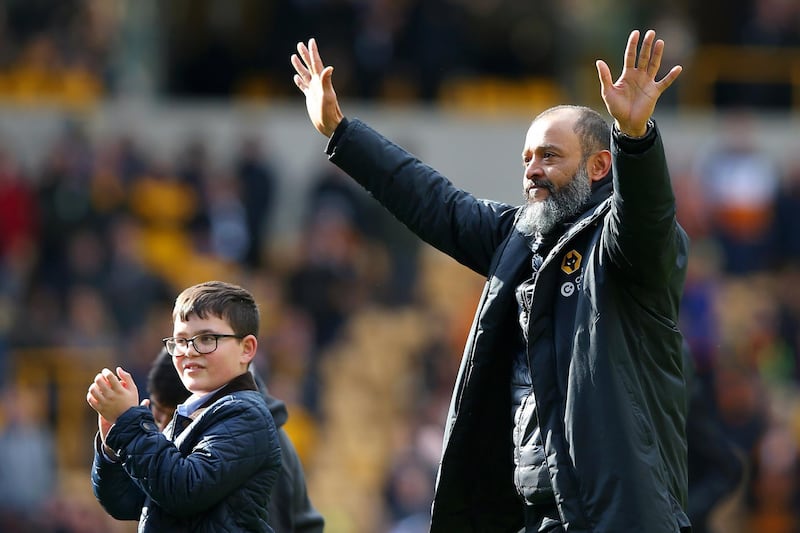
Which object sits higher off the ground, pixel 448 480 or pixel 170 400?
pixel 170 400

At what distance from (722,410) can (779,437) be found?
2560mm

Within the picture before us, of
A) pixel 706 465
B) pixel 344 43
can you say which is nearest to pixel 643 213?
pixel 706 465

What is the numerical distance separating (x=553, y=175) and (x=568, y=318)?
53 centimetres

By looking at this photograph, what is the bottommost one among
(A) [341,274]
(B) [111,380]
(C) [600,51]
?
(B) [111,380]

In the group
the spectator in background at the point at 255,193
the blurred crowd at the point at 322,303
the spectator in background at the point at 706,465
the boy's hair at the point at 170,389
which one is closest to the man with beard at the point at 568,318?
the boy's hair at the point at 170,389

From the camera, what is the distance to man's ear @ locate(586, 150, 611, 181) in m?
5.28

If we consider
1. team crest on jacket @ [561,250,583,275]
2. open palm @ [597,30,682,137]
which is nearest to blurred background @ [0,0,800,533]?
team crest on jacket @ [561,250,583,275]

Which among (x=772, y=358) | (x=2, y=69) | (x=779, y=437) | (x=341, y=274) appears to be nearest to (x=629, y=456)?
(x=779, y=437)

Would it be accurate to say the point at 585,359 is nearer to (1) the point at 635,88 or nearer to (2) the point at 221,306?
(1) the point at 635,88

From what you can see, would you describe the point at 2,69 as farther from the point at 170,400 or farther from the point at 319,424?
the point at 170,400

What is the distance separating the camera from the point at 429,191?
555 centimetres

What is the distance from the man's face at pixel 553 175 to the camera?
5168mm

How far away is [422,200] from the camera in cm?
554

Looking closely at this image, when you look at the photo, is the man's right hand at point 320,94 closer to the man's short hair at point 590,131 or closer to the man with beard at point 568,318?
the man with beard at point 568,318
